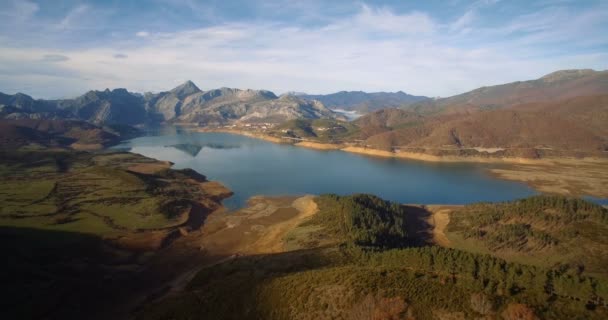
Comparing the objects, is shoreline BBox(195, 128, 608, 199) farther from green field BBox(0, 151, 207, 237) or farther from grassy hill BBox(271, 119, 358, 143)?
green field BBox(0, 151, 207, 237)

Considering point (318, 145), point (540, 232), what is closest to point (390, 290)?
point (540, 232)

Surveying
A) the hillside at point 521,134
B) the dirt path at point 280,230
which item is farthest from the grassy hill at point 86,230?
the hillside at point 521,134

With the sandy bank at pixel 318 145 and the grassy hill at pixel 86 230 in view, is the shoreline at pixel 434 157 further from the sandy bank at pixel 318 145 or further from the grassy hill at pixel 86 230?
the grassy hill at pixel 86 230

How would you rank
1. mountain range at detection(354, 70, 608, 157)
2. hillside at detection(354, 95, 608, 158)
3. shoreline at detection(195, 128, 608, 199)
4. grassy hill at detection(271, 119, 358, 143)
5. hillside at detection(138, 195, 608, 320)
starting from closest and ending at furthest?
hillside at detection(138, 195, 608, 320) → shoreline at detection(195, 128, 608, 199) → hillside at detection(354, 95, 608, 158) → mountain range at detection(354, 70, 608, 157) → grassy hill at detection(271, 119, 358, 143)

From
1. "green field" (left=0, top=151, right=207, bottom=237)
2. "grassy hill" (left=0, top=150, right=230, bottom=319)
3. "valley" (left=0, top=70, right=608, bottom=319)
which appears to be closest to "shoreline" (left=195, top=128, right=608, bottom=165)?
"valley" (left=0, top=70, right=608, bottom=319)

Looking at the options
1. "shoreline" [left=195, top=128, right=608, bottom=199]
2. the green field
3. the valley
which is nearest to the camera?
the valley

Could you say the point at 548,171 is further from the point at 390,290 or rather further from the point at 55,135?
the point at 55,135
